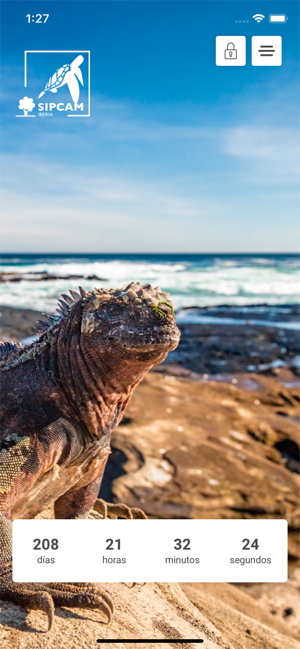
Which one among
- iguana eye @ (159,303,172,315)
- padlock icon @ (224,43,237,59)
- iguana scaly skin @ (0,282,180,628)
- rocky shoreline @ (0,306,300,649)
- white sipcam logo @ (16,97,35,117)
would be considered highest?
padlock icon @ (224,43,237,59)

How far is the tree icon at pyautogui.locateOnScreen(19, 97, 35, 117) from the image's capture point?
3.45 meters

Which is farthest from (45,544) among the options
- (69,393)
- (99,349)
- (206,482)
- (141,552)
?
(206,482)

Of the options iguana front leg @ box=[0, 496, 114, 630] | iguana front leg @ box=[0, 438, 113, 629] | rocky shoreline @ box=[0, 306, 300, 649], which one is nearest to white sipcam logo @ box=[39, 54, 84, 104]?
iguana front leg @ box=[0, 438, 113, 629]

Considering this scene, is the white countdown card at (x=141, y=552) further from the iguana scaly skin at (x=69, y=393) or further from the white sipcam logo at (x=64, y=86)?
the white sipcam logo at (x=64, y=86)

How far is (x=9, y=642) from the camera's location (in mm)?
2438

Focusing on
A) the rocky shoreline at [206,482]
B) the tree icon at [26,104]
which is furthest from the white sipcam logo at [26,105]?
the rocky shoreline at [206,482]

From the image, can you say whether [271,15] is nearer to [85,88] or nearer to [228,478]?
[85,88]

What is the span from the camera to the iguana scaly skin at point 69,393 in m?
2.57

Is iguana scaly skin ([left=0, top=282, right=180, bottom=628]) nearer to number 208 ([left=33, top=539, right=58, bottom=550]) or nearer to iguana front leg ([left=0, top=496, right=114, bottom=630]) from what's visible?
iguana front leg ([left=0, top=496, right=114, bottom=630])

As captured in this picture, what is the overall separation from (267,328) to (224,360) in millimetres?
7302

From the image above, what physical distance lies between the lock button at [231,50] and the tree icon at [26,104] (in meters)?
1.36

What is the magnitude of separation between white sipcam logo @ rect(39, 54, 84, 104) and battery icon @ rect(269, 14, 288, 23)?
140 centimetres

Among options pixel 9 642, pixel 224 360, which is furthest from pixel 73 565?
pixel 224 360

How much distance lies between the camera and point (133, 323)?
8.37 feet
